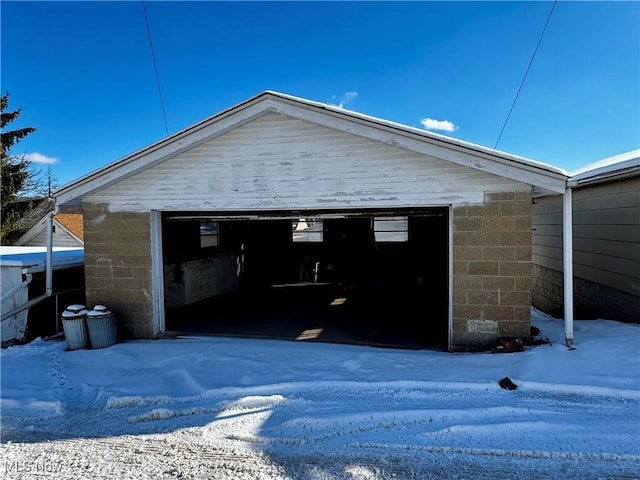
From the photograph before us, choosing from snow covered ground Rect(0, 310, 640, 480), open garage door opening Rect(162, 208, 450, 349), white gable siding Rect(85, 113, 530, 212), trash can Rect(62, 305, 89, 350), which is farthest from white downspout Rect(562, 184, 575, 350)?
trash can Rect(62, 305, 89, 350)

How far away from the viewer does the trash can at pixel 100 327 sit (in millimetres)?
6250

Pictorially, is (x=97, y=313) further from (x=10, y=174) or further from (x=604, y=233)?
(x=10, y=174)

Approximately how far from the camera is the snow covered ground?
2.99 metres

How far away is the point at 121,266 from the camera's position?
677cm

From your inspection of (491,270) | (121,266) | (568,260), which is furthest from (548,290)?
(121,266)

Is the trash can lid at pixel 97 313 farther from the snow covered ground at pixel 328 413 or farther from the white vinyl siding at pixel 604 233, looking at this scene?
the white vinyl siding at pixel 604 233

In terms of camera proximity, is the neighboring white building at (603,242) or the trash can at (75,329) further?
the neighboring white building at (603,242)

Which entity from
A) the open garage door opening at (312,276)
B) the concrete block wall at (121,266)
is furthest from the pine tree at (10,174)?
the concrete block wall at (121,266)

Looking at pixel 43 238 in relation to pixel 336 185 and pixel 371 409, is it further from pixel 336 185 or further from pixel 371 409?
pixel 371 409

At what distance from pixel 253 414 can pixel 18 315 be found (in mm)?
5781

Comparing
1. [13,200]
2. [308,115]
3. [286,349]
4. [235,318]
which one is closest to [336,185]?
[308,115]

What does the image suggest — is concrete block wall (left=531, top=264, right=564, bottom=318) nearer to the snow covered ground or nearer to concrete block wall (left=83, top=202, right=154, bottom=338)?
the snow covered ground

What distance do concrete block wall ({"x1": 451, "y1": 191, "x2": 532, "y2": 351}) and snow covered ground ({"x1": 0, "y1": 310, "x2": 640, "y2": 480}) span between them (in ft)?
1.49

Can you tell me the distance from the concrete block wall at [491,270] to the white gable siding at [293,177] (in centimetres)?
26
